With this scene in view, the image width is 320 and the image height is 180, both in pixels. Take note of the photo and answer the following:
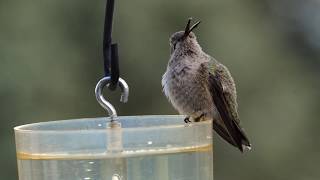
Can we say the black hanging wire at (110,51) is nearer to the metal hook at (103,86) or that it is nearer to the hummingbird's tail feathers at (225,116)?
the metal hook at (103,86)

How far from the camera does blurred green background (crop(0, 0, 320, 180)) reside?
920 centimetres

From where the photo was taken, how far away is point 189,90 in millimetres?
3373

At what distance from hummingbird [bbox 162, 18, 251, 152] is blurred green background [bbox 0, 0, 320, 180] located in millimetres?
5437

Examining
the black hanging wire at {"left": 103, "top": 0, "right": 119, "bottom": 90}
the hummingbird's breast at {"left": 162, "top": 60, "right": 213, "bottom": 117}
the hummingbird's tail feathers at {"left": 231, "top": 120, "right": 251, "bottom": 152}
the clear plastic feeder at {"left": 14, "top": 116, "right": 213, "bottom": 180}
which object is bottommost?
the hummingbird's tail feathers at {"left": 231, "top": 120, "right": 251, "bottom": 152}

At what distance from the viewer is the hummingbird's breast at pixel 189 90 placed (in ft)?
11.0

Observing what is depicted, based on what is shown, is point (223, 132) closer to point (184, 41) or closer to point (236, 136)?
point (236, 136)

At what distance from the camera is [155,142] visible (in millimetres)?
2299

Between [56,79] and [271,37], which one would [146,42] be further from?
[271,37]

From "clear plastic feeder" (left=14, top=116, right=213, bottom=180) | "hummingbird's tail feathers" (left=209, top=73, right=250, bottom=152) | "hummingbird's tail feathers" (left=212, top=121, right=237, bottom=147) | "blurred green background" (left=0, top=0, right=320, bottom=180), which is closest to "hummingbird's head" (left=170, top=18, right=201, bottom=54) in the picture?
"hummingbird's tail feathers" (left=209, top=73, right=250, bottom=152)

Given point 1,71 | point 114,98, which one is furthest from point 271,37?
point 1,71

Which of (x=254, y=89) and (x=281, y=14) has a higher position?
(x=281, y=14)

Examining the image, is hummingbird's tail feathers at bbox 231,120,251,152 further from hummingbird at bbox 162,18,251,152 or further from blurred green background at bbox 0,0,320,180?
blurred green background at bbox 0,0,320,180

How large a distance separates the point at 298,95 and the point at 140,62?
6.50ft

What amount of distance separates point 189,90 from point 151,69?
20.2 ft
